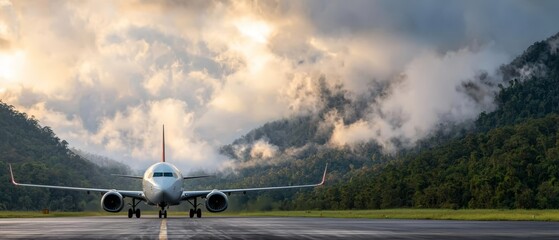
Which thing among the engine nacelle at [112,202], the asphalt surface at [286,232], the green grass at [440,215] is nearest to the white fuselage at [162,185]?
the engine nacelle at [112,202]

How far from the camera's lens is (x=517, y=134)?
19912cm

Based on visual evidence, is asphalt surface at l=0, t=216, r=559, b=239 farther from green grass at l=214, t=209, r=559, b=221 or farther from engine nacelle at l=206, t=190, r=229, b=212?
engine nacelle at l=206, t=190, r=229, b=212

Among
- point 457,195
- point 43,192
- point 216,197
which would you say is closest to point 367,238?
point 216,197

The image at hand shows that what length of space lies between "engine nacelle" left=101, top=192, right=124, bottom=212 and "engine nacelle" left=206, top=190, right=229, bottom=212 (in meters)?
7.02

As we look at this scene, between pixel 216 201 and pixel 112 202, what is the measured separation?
8.44 m

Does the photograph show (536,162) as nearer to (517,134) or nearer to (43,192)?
(517,134)

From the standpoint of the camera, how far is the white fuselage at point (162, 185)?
64500 mm

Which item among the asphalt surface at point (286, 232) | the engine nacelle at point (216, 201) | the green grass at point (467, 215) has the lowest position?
the asphalt surface at point (286, 232)

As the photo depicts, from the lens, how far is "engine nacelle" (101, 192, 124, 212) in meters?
70.9

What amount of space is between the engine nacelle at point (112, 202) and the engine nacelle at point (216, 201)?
7.02 meters

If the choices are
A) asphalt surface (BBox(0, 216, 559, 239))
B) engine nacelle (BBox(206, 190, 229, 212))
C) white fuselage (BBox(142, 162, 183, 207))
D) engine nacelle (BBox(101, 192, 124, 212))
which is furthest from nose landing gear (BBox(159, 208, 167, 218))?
asphalt surface (BBox(0, 216, 559, 239))

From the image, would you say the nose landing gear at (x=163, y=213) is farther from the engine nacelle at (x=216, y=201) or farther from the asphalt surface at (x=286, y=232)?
the asphalt surface at (x=286, y=232)

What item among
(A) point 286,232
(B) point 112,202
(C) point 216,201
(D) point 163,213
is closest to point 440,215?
(C) point 216,201

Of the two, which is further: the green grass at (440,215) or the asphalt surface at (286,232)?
the green grass at (440,215)
